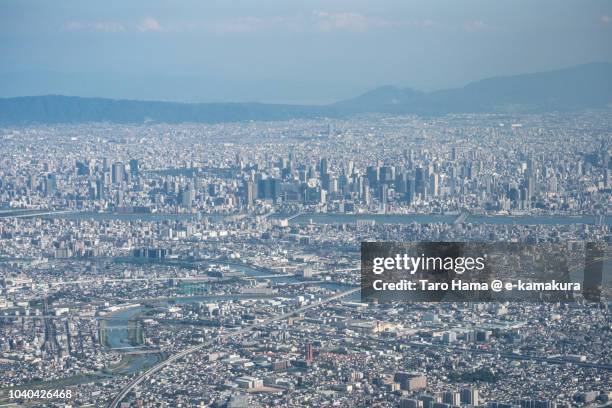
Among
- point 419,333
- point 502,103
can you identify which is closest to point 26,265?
point 419,333

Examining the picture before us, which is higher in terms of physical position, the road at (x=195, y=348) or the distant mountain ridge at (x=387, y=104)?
the distant mountain ridge at (x=387, y=104)

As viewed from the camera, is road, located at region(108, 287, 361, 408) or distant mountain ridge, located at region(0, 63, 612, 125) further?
distant mountain ridge, located at region(0, 63, 612, 125)

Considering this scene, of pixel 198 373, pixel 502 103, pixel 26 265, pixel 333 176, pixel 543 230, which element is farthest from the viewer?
pixel 502 103

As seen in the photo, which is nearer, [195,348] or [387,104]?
[195,348]

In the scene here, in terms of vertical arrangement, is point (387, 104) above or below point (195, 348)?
above

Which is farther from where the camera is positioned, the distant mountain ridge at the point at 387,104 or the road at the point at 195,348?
the distant mountain ridge at the point at 387,104

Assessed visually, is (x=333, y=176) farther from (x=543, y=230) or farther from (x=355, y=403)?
(x=355, y=403)

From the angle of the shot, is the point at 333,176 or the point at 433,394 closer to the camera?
the point at 433,394

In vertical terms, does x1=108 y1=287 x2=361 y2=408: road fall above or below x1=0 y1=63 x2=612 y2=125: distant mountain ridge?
below
